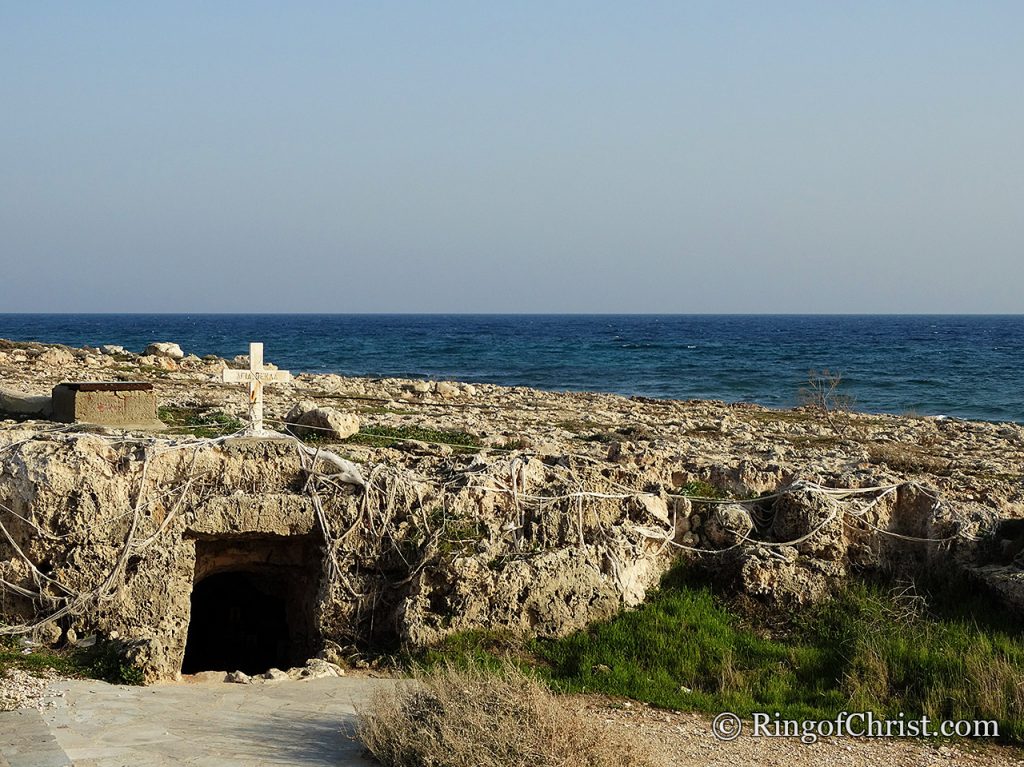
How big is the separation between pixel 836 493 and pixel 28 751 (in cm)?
824

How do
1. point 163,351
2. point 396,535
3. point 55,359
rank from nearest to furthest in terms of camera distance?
point 396,535 < point 55,359 < point 163,351

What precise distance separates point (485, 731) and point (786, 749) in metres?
2.67

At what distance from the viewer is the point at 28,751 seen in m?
7.59

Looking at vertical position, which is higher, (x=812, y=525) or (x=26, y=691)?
(x=812, y=525)

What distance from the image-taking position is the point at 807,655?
1038 centimetres

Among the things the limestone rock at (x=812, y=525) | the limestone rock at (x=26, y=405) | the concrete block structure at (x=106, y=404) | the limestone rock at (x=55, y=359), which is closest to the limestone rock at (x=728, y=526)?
the limestone rock at (x=812, y=525)

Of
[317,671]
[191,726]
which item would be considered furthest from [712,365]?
[191,726]

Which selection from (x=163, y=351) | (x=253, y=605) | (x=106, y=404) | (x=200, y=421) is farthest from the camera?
(x=163, y=351)

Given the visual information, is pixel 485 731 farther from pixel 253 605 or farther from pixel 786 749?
pixel 253 605

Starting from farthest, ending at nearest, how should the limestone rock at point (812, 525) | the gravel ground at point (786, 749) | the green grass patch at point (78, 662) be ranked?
1. the limestone rock at point (812, 525)
2. the green grass patch at point (78, 662)
3. the gravel ground at point (786, 749)

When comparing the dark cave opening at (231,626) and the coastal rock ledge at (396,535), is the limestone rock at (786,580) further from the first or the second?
the dark cave opening at (231,626)

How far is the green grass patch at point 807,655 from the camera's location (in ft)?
31.1

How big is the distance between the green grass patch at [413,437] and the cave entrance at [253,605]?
1.97 meters

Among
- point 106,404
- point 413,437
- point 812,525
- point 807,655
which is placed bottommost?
point 807,655
